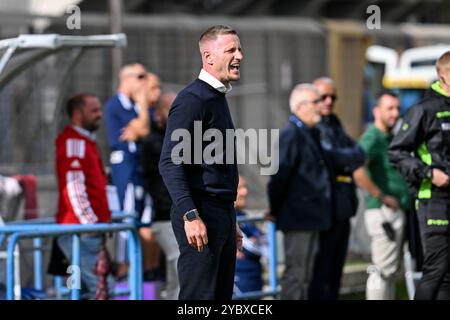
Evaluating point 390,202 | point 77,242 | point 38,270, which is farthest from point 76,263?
point 390,202

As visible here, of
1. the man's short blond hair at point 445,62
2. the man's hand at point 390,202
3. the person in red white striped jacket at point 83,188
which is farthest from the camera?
the man's hand at point 390,202

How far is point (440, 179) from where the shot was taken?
8781 millimetres

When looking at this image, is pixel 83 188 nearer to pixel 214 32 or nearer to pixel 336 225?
pixel 336 225

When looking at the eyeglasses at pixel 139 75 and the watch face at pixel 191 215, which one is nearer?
the watch face at pixel 191 215

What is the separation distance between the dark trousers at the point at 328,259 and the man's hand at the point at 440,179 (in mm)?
1914

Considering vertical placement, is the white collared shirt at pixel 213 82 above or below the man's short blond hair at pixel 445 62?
below

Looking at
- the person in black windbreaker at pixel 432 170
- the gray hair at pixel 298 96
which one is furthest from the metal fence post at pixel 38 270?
the person in black windbreaker at pixel 432 170

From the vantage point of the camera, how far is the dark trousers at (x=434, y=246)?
29.0 ft

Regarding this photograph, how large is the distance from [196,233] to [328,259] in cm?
406

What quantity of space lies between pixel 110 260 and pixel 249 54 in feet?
41.5

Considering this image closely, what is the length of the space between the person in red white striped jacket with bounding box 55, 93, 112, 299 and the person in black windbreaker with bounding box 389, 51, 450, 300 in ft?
7.25

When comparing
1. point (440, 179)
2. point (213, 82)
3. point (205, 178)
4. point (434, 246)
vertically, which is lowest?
point (434, 246)

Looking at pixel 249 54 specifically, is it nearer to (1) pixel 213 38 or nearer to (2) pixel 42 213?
(2) pixel 42 213

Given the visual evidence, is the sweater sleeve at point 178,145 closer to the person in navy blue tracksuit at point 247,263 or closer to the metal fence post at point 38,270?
the person in navy blue tracksuit at point 247,263
